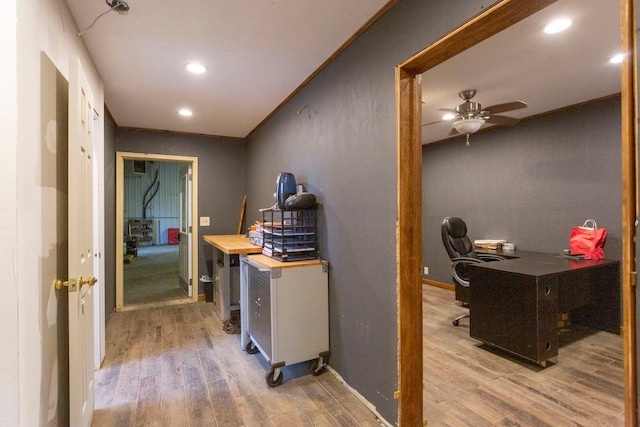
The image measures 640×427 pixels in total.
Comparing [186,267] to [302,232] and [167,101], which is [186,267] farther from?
[302,232]

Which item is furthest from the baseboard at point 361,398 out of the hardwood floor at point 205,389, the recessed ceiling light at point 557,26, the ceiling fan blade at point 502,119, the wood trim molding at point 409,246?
the ceiling fan blade at point 502,119

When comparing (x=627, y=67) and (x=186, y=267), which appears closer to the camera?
(x=627, y=67)

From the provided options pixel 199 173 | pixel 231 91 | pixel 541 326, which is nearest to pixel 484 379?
pixel 541 326

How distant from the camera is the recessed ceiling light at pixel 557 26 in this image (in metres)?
1.91

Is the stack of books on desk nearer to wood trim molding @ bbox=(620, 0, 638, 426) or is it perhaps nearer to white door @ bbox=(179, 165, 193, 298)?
A: wood trim molding @ bbox=(620, 0, 638, 426)

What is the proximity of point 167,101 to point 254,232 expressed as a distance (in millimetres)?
1690

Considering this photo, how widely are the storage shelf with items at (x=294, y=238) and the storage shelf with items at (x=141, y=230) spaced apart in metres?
9.12

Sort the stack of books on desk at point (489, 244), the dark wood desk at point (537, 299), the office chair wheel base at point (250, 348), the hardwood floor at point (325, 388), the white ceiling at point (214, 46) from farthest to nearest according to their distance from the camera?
the stack of books on desk at point (489, 244) → the office chair wheel base at point (250, 348) → the dark wood desk at point (537, 299) → the hardwood floor at point (325, 388) → the white ceiling at point (214, 46)

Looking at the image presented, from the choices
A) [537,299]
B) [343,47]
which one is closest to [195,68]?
[343,47]

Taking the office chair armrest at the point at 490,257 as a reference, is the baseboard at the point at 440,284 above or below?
below

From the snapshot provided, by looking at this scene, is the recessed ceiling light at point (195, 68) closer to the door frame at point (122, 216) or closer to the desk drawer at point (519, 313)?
the door frame at point (122, 216)

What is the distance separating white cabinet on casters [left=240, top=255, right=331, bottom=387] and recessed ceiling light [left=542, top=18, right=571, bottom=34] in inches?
88.0

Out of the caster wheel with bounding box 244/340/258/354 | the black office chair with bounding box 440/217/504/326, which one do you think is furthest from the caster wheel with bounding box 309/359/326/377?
the black office chair with bounding box 440/217/504/326

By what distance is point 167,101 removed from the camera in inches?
126
